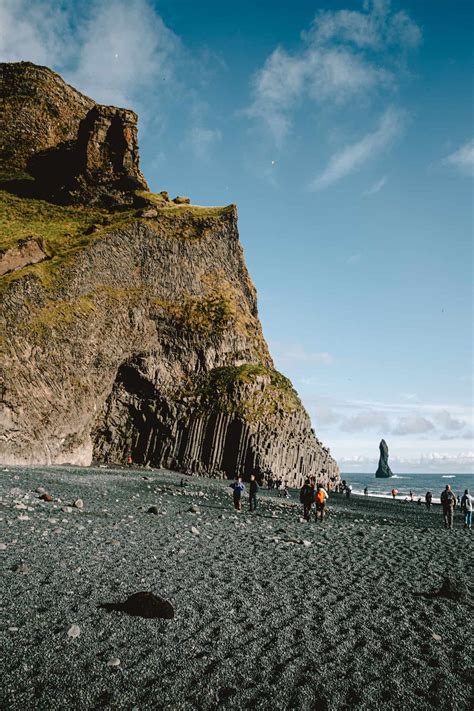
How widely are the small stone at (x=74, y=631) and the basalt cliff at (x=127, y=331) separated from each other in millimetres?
34072

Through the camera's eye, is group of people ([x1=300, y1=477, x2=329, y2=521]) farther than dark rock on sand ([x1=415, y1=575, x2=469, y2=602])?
Yes

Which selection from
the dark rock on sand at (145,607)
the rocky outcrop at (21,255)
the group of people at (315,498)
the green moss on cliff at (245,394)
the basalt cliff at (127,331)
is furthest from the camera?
the green moss on cliff at (245,394)

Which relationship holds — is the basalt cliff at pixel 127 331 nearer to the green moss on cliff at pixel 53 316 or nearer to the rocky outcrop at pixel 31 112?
the green moss on cliff at pixel 53 316

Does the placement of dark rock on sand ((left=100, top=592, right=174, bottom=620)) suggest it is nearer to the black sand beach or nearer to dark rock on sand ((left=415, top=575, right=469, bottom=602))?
the black sand beach

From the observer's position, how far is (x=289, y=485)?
187 ft

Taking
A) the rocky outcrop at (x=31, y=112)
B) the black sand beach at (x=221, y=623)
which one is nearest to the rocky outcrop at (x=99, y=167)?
the rocky outcrop at (x=31, y=112)

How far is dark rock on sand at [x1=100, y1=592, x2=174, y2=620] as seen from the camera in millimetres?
8031

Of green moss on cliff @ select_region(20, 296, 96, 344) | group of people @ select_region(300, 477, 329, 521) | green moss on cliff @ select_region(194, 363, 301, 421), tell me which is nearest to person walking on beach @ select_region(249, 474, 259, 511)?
group of people @ select_region(300, 477, 329, 521)

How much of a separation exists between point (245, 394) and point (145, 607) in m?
48.4

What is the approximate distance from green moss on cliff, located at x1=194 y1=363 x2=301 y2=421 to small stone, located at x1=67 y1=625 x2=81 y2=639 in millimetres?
47283

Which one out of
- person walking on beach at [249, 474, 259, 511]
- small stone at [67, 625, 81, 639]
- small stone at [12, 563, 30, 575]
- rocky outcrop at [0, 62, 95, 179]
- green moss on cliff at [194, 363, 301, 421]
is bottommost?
small stone at [67, 625, 81, 639]

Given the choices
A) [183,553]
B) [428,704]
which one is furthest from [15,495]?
[428,704]

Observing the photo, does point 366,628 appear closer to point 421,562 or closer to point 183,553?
point 183,553

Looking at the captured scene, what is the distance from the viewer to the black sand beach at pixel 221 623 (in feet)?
19.3
